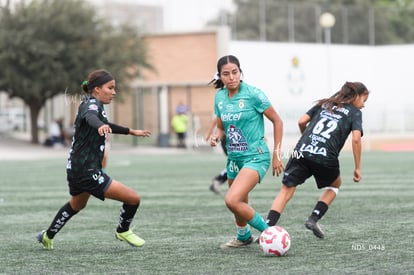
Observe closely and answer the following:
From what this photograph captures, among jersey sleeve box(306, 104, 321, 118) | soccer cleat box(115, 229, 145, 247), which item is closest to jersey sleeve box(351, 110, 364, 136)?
jersey sleeve box(306, 104, 321, 118)

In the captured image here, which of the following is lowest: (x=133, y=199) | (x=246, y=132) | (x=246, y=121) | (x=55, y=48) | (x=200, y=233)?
(x=200, y=233)

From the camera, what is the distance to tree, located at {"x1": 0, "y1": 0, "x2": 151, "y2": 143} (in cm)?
3612

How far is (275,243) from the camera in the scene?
741 centimetres

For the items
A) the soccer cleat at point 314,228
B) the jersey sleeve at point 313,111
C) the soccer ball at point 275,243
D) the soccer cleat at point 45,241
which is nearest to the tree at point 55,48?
the soccer cleat at point 45,241

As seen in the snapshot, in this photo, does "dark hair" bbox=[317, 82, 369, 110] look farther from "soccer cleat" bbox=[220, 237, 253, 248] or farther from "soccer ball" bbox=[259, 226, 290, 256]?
"soccer ball" bbox=[259, 226, 290, 256]

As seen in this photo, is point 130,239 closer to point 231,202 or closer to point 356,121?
point 231,202

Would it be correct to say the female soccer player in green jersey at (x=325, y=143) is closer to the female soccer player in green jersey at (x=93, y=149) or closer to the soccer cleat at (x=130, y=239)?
the soccer cleat at (x=130, y=239)

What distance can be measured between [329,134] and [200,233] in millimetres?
1923

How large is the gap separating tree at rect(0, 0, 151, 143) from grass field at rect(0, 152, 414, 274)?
64.7ft

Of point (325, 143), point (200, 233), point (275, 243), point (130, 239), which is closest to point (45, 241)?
point (130, 239)

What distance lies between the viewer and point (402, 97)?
4453 cm

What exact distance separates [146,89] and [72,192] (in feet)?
112

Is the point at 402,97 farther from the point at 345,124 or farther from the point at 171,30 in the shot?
the point at 345,124

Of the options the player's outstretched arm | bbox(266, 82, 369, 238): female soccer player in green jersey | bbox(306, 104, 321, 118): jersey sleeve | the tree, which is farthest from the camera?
the tree
